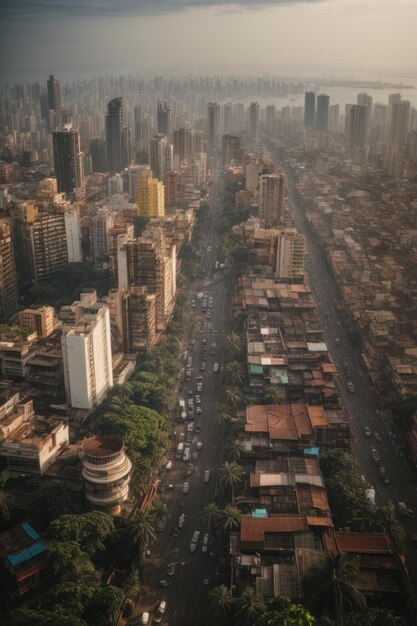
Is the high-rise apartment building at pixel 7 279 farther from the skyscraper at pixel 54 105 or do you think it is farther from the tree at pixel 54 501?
the skyscraper at pixel 54 105

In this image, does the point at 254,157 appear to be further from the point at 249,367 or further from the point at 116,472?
the point at 116,472

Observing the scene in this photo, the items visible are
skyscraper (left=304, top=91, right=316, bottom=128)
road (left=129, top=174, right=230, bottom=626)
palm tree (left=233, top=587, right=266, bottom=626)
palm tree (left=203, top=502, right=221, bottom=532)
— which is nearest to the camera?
palm tree (left=233, top=587, right=266, bottom=626)

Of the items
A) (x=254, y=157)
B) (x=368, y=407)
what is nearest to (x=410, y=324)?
(x=368, y=407)

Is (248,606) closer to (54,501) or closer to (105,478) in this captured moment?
(105,478)

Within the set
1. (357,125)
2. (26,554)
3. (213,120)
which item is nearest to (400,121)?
(357,125)

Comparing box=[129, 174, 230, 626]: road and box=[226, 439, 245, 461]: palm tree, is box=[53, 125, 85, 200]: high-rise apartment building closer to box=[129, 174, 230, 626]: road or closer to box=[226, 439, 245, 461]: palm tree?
box=[129, 174, 230, 626]: road

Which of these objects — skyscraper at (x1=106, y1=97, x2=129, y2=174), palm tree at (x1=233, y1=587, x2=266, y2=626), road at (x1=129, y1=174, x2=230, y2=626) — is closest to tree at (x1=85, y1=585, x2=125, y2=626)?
road at (x1=129, y1=174, x2=230, y2=626)
